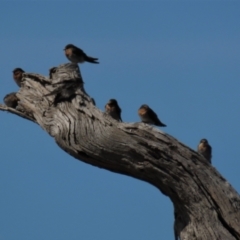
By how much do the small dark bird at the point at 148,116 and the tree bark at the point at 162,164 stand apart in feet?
22.8

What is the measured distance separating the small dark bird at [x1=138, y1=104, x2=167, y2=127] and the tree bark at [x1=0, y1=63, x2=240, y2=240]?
274 inches

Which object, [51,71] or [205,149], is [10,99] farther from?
[205,149]

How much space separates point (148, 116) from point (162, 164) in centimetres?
767

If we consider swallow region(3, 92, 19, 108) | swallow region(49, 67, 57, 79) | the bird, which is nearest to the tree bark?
swallow region(49, 67, 57, 79)

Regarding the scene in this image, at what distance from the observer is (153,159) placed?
8.15m

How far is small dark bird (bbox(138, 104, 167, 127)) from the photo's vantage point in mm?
15742

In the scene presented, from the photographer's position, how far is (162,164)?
811 centimetres

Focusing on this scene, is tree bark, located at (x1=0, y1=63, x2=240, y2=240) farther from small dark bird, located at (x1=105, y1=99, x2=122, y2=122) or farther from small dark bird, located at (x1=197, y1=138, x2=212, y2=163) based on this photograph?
small dark bird, located at (x1=197, y1=138, x2=212, y2=163)

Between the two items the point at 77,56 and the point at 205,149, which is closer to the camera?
the point at 77,56

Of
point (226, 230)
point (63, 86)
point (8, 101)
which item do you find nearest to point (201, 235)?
point (226, 230)

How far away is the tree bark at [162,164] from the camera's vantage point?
7.98 meters

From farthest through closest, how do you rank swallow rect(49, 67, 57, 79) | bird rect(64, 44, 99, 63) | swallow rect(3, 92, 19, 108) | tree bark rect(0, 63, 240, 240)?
bird rect(64, 44, 99, 63) < swallow rect(3, 92, 19, 108) < swallow rect(49, 67, 57, 79) < tree bark rect(0, 63, 240, 240)

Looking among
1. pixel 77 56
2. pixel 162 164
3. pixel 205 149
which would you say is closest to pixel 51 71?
pixel 162 164

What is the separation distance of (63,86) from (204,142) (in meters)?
9.32
